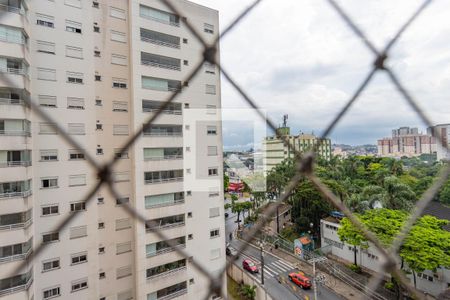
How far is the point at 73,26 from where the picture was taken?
17.6ft

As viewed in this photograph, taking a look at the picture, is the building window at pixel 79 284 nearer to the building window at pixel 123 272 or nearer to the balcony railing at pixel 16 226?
the building window at pixel 123 272

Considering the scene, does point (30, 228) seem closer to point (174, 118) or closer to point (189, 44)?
point (174, 118)

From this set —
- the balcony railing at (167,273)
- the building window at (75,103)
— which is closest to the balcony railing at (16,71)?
the building window at (75,103)

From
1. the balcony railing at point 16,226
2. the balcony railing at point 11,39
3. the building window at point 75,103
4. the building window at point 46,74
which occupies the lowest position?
the balcony railing at point 16,226

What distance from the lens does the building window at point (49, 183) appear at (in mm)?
4961

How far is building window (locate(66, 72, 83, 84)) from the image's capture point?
17.2 ft

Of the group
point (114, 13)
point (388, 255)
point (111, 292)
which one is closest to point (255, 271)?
point (111, 292)

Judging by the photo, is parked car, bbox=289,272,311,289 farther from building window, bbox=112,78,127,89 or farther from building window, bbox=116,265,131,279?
building window, bbox=112,78,127,89

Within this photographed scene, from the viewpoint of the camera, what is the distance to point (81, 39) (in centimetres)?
541

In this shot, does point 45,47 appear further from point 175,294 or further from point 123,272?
point 175,294

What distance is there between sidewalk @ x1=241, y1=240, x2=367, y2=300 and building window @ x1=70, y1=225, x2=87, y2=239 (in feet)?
20.4

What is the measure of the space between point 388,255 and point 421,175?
14.5m

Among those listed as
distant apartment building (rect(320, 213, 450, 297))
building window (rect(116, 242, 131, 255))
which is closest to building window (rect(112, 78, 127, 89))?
building window (rect(116, 242, 131, 255))

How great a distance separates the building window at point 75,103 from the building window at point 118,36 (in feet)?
5.02
